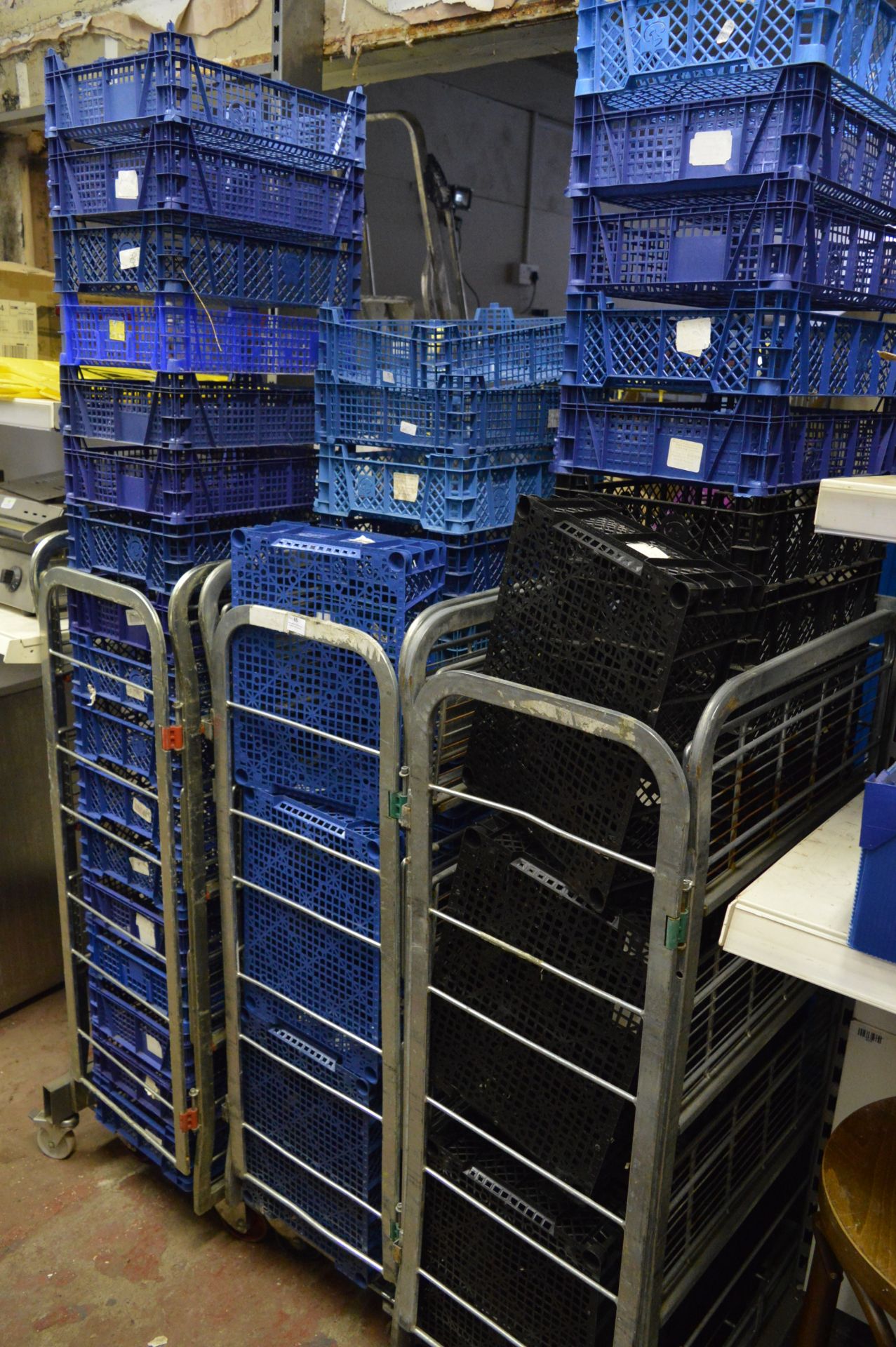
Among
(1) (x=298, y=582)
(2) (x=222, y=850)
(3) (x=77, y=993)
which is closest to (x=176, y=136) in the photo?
(1) (x=298, y=582)

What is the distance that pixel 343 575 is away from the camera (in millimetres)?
2002

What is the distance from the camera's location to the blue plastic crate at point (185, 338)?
2.22m

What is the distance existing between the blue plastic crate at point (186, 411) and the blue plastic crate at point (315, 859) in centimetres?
83

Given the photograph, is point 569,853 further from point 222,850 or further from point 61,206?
point 61,206

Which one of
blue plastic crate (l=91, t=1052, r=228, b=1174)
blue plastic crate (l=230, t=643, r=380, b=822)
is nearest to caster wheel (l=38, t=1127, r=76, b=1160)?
blue plastic crate (l=91, t=1052, r=228, b=1174)

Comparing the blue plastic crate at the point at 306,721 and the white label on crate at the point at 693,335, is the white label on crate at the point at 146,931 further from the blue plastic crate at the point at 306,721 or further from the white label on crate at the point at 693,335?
the white label on crate at the point at 693,335

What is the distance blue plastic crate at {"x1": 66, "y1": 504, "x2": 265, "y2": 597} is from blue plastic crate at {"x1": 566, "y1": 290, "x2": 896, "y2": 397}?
37.0 inches

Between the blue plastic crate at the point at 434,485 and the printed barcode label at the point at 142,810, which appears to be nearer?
the blue plastic crate at the point at 434,485

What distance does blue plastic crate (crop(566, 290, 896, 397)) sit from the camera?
5.62 feet

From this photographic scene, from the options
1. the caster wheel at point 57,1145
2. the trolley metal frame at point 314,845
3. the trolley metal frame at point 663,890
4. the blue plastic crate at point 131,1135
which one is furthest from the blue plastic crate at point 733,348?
the caster wheel at point 57,1145

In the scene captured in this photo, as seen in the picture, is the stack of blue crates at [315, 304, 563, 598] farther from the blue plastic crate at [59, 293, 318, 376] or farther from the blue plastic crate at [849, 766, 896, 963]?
the blue plastic crate at [849, 766, 896, 963]

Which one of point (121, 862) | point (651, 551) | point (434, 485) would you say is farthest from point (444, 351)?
point (121, 862)

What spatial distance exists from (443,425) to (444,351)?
17 centimetres

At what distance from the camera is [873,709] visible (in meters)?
2.26
